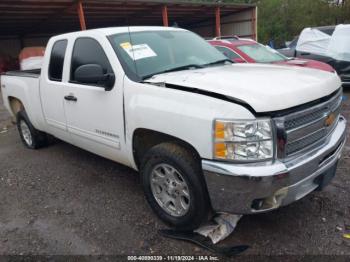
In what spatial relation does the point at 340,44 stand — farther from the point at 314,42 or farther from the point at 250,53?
the point at 250,53

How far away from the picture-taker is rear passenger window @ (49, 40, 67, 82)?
13.6 ft

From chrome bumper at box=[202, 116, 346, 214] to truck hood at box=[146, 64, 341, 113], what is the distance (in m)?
0.43

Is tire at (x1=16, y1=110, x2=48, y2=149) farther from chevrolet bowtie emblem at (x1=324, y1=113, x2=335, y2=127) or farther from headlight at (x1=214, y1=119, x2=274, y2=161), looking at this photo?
chevrolet bowtie emblem at (x1=324, y1=113, x2=335, y2=127)

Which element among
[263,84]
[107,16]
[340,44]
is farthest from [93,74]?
[107,16]

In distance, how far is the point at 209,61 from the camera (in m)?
3.73

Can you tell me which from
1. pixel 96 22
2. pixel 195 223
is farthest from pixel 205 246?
pixel 96 22

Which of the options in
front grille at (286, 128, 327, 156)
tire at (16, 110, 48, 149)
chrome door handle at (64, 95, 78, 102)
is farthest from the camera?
tire at (16, 110, 48, 149)

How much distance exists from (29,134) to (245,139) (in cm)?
454

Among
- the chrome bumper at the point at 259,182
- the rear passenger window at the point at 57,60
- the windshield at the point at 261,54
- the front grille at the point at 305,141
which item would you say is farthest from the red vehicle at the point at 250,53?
the chrome bumper at the point at 259,182

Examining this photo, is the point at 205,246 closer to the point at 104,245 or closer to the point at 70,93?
the point at 104,245

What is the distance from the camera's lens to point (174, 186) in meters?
2.86

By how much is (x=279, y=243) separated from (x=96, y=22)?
1973 cm

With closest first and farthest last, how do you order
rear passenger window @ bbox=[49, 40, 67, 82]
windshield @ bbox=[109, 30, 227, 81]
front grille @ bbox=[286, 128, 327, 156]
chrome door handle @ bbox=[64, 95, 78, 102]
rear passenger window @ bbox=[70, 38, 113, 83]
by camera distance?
front grille @ bbox=[286, 128, 327, 156]
windshield @ bbox=[109, 30, 227, 81]
rear passenger window @ bbox=[70, 38, 113, 83]
chrome door handle @ bbox=[64, 95, 78, 102]
rear passenger window @ bbox=[49, 40, 67, 82]

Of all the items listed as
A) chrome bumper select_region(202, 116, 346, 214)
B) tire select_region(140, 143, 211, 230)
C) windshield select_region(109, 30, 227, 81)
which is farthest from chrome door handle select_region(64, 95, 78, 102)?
chrome bumper select_region(202, 116, 346, 214)
